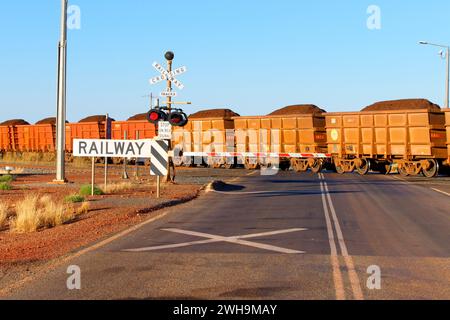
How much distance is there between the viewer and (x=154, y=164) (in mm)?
18859

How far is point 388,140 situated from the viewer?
3434 centimetres

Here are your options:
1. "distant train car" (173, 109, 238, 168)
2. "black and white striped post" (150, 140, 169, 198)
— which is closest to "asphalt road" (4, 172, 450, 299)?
"black and white striped post" (150, 140, 169, 198)

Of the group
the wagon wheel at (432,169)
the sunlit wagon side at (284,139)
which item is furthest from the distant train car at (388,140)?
the sunlit wagon side at (284,139)

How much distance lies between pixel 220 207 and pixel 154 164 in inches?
122

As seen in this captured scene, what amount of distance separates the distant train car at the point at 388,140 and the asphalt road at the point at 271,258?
56.5 feet

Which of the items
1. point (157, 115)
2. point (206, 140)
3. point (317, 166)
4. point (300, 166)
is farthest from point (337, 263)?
point (206, 140)

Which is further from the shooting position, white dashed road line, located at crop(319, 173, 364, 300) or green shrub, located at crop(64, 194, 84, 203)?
green shrub, located at crop(64, 194, 84, 203)

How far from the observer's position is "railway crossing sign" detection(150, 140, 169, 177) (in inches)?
742

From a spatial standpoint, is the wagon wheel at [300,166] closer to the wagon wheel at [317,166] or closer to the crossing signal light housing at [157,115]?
the wagon wheel at [317,166]

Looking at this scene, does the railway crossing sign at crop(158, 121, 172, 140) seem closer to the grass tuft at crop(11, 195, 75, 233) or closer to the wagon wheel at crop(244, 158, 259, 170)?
the grass tuft at crop(11, 195, 75, 233)

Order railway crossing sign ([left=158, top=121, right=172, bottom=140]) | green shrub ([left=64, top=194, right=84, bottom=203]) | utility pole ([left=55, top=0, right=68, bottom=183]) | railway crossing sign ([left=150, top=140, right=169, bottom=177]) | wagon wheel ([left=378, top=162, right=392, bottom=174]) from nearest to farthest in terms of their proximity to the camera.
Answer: green shrub ([left=64, top=194, right=84, bottom=203])
railway crossing sign ([left=150, top=140, right=169, bottom=177])
railway crossing sign ([left=158, top=121, right=172, bottom=140])
utility pole ([left=55, top=0, right=68, bottom=183])
wagon wheel ([left=378, top=162, right=392, bottom=174])

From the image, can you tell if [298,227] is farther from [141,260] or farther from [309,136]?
[309,136]
